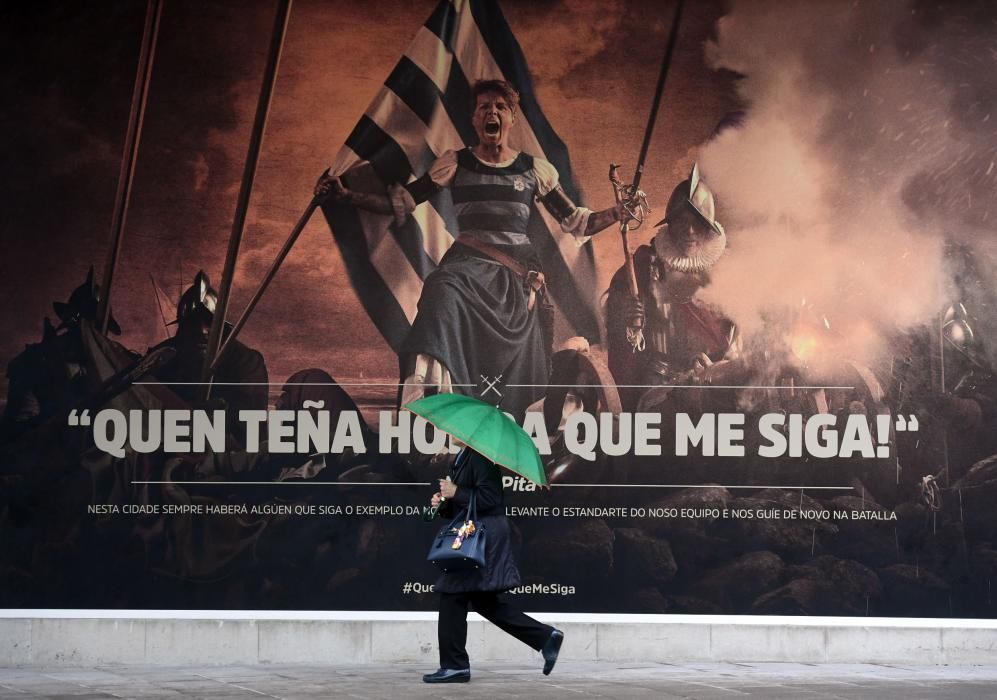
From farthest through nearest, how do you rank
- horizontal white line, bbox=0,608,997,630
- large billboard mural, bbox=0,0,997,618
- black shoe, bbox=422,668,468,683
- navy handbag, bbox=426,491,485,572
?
large billboard mural, bbox=0,0,997,618 → horizontal white line, bbox=0,608,997,630 → black shoe, bbox=422,668,468,683 → navy handbag, bbox=426,491,485,572

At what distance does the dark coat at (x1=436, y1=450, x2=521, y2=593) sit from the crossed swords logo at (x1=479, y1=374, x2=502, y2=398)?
132cm

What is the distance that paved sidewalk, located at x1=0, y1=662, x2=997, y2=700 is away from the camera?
8945 mm

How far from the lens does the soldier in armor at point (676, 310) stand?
1071cm

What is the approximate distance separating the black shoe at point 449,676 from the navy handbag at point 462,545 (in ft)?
2.15

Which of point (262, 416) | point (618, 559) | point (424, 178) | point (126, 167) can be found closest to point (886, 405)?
point (618, 559)

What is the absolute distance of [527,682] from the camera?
946 centimetres

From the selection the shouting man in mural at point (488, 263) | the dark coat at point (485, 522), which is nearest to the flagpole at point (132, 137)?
the shouting man in mural at point (488, 263)

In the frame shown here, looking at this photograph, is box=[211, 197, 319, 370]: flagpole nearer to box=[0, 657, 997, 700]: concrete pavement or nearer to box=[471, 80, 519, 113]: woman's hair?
box=[471, 80, 519, 113]: woman's hair

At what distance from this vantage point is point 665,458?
10.7 metres

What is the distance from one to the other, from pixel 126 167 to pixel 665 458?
4.44m

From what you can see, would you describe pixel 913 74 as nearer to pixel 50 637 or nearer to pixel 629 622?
pixel 629 622

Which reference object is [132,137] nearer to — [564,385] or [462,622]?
[564,385]

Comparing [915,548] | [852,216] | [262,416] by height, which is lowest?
[915,548]

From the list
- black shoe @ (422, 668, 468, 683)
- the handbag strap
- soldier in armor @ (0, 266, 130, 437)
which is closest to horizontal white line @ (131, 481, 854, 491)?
soldier in armor @ (0, 266, 130, 437)
